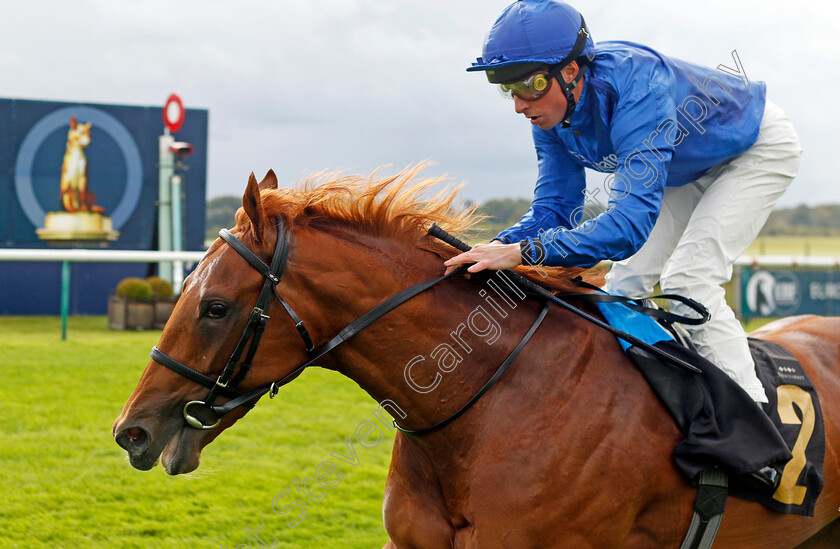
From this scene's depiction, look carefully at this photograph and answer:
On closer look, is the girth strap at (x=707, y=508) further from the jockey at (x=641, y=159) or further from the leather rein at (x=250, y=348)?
the leather rein at (x=250, y=348)

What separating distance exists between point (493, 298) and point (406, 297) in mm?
298

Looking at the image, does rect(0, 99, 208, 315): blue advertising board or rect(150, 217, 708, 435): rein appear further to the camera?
rect(0, 99, 208, 315): blue advertising board

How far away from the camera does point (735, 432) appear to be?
220 centimetres

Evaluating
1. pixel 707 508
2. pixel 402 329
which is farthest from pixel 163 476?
pixel 707 508

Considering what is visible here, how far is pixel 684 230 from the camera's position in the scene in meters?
2.81

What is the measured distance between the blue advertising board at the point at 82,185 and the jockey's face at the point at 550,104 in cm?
1281

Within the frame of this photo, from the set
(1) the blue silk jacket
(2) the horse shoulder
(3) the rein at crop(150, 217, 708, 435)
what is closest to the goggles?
(1) the blue silk jacket

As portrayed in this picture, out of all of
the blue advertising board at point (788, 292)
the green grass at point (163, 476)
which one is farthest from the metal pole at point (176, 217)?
the blue advertising board at point (788, 292)

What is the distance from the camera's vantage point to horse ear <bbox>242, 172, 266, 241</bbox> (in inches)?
77.7

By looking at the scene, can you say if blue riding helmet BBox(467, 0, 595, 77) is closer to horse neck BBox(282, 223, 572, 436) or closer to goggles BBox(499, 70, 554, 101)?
goggles BBox(499, 70, 554, 101)

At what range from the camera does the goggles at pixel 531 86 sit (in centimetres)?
228

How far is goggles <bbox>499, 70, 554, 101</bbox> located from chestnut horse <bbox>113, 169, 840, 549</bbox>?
0.41 meters

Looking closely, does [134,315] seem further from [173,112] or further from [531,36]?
[531,36]

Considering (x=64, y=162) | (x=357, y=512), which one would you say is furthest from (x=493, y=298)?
(x=64, y=162)
